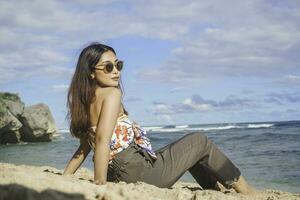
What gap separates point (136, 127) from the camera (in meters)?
4.04

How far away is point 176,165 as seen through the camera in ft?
14.0

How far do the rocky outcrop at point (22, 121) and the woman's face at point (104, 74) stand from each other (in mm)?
28184

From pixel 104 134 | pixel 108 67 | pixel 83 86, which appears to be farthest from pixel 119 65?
pixel 104 134

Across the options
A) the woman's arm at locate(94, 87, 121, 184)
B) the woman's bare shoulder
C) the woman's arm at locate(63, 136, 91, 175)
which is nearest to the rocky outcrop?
the woman's arm at locate(63, 136, 91, 175)

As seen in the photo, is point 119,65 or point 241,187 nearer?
point 119,65

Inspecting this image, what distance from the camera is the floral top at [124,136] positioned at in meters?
3.92

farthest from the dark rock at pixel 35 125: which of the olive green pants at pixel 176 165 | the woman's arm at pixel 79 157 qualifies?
the olive green pants at pixel 176 165

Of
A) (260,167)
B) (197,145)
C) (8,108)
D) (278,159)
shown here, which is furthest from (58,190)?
(8,108)

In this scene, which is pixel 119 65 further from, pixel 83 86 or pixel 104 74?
pixel 83 86

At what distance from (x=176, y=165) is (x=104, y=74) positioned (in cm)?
113

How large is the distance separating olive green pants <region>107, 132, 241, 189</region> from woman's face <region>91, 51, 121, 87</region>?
61 centimetres

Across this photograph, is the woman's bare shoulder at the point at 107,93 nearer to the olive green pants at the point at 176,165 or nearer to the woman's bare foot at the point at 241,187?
the olive green pants at the point at 176,165

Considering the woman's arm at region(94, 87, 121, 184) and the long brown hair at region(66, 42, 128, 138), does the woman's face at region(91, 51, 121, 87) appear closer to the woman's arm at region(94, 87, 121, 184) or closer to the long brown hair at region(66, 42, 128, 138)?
the long brown hair at region(66, 42, 128, 138)

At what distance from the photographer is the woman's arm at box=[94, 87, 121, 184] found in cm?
351
